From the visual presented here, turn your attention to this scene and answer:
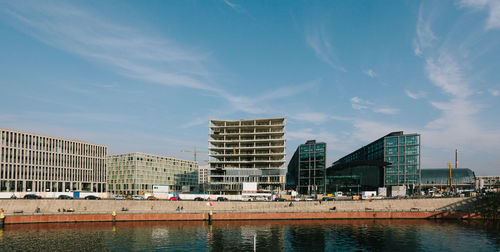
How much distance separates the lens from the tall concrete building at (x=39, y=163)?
15950cm

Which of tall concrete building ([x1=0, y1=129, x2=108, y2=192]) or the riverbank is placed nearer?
the riverbank

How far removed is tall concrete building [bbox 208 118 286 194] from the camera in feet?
576

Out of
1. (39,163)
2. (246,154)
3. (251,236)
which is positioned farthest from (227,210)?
(39,163)

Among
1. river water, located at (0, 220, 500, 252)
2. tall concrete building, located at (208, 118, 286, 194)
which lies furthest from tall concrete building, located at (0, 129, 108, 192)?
river water, located at (0, 220, 500, 252)

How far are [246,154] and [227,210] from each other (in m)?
77.5

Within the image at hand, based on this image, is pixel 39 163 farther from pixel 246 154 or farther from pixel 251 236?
pixel 251 236

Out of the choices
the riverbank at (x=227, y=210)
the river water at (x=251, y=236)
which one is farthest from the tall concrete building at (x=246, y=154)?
the river water at (x=251, y=236)

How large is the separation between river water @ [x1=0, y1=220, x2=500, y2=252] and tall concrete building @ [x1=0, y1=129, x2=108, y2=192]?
88.5 meters

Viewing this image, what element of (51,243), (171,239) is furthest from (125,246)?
(51,243)

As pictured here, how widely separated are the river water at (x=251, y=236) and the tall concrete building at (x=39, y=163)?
8851 centimetres

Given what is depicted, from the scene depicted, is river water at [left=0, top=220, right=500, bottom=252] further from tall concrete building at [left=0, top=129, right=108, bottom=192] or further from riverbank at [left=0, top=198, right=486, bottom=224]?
tall concrete building at [left=0, top=129, right=108, bottom=192]

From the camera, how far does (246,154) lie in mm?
184250

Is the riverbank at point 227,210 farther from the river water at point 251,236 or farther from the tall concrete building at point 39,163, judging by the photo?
the tall concrete building at point 39,163

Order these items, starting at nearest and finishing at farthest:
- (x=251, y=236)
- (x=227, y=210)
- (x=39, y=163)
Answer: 1. (x=251, y=236)
2. (x=227, y=210)
3. (x=39, y=163)
